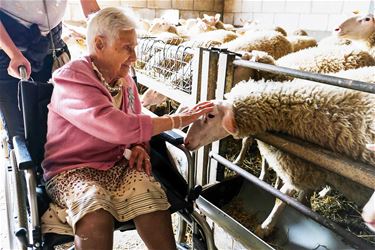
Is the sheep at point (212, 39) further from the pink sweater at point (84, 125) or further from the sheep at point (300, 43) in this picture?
the pink sweater at point (84, 125)

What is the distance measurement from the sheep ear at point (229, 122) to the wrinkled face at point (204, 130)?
71 mm

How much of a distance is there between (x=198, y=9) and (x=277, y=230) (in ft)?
23.9

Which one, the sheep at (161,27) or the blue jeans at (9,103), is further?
the sheep at (161,27)

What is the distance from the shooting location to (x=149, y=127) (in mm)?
1143

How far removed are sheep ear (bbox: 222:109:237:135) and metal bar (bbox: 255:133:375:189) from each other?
0.14m

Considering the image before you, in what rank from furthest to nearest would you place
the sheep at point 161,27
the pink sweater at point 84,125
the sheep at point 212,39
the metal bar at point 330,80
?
the sheep at point 161,27, the sheep at point 212,39, the pink sweater at point 84,125, the metal bar at point 330,80

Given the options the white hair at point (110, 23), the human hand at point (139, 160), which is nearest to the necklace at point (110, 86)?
the white hair at point (110, 23)

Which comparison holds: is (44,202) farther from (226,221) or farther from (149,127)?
(226,221)

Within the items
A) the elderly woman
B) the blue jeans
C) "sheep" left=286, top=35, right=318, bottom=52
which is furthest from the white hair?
"sheep" left=286, top=35, right=318, bottom=52

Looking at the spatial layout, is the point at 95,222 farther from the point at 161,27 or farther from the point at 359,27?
the point at 161,27

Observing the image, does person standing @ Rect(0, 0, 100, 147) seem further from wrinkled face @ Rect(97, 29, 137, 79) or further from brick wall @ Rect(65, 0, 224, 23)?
brick wall @ Rect(65, 0, 224, 23)

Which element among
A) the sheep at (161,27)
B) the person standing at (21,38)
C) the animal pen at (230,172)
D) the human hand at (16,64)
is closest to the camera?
the animal pen at (230,172)

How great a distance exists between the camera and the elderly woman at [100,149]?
106 centimetres

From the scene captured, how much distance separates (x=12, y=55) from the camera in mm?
1432
